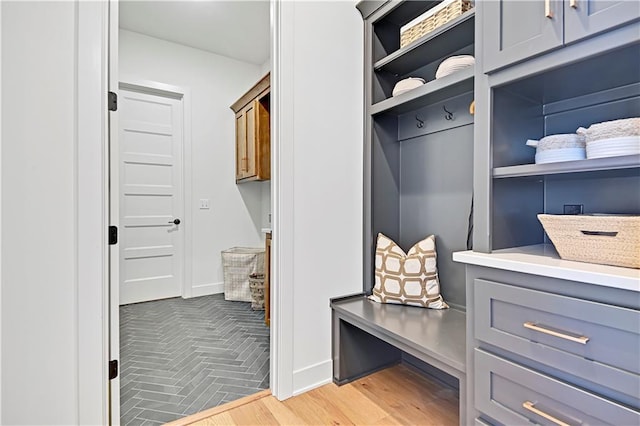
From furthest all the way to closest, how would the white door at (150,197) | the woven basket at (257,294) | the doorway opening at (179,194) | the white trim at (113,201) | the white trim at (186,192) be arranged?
the white trim at (186,192)
the white door at (150,197)
the woven basket at (257,294)
the doorway opening at (179,194)
the white trim at (113,201)

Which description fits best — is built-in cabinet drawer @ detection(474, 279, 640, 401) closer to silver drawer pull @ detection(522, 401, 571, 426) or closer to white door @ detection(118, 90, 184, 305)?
silver drawer pull @ detection(522, 401, 571, 426)

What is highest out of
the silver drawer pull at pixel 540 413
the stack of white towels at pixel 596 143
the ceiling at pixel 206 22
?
the ceiling at pixel 206 22

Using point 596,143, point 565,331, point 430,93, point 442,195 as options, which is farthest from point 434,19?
point 565,331

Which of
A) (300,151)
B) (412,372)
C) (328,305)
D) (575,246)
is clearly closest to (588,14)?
(575,246)

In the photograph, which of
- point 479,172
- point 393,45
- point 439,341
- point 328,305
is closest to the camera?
point 479,172

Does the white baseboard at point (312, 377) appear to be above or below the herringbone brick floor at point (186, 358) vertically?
above

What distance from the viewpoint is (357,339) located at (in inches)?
79.7

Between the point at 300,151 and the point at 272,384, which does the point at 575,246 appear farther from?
the point at 272,384

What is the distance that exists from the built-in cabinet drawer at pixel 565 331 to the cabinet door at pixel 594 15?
0.82 m

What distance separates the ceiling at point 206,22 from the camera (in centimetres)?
309

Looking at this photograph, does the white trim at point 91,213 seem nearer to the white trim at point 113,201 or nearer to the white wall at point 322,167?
the white trim at point 113,201

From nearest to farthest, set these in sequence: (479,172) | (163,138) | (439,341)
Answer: (479,172)
(439,341)
(163,138)

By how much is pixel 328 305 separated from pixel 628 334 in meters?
1.40

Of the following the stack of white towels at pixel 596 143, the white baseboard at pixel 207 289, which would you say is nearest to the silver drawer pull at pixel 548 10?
the stack of white towels at pixel 596 143
